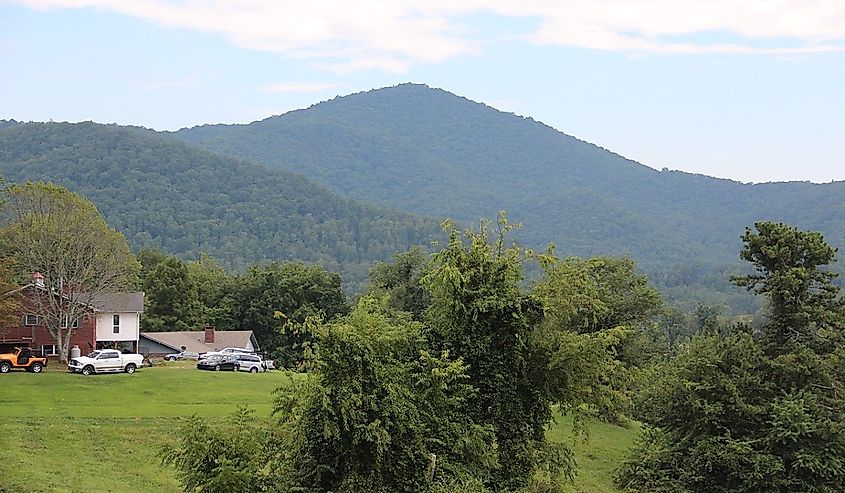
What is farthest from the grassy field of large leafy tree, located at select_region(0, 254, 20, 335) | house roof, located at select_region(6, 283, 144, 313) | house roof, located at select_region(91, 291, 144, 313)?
house roof, located at select_region(91, 291, 144, 313)

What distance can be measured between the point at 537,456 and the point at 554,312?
330 centimetres

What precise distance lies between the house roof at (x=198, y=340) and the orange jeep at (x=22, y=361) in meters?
28.5

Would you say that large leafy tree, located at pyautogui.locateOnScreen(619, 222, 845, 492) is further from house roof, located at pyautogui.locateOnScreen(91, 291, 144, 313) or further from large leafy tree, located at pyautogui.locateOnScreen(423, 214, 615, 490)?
house roof, located at pyautogui.locateOnScreen(91, 291, 144, 313)

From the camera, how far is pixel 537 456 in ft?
66.3

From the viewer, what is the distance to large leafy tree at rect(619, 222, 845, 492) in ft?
93.4

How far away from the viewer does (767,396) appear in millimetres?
30281

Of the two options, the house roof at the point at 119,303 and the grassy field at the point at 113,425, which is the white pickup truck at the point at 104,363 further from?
the house roof at the point at 119,303

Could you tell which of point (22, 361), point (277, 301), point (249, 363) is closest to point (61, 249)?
point (22, 361)

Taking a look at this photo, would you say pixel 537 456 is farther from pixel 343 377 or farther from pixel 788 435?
pixel 788 435

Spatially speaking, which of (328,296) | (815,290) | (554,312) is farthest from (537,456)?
(328,296)

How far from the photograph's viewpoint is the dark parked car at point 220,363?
164 ft

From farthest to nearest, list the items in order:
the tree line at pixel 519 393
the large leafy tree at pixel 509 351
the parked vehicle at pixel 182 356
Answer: the parked vehicle at pixel 182 356, the large leafy tree at pixel 509 351, the tree line at pixel 519 393

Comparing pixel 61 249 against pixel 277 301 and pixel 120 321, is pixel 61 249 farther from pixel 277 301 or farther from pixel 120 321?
pixel 277 301

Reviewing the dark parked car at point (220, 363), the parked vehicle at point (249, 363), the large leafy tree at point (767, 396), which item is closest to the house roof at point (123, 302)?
the dark parked car at point (220, 363)
